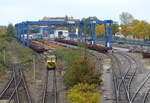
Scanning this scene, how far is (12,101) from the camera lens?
2191 centimetres

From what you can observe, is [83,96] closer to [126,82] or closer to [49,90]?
[49,90]

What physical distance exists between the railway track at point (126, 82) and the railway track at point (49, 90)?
190 inches

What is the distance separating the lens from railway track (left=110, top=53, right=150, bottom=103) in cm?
2183

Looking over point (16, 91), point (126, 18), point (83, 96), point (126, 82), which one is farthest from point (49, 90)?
point (126, 18)

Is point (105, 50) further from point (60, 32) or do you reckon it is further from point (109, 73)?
point (60, 32)

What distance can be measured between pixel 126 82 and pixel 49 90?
7.51 metres

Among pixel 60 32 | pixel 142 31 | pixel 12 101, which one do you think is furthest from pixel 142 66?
pixel 60 32

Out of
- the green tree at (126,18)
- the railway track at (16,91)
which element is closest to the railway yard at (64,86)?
the railway track at (16,91)

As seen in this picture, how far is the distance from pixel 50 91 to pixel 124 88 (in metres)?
6.31

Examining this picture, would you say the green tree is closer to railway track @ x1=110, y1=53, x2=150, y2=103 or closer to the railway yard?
railway track @ x1=110, y1=53, x2=150, y2=103

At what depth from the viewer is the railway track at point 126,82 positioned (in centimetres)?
2183

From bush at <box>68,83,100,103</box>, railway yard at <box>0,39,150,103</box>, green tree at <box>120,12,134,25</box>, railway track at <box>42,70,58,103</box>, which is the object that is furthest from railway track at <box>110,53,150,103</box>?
green tree at <box>120,12,134,25</box>

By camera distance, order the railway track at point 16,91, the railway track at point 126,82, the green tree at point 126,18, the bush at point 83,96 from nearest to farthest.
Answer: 1. the bush at point 83,96
2. the railway track at point 126,82
3. the railway track at point 16,91
4. the green tree at point 126,18

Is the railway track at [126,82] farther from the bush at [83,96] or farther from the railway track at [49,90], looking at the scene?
the bush at [83,96]
